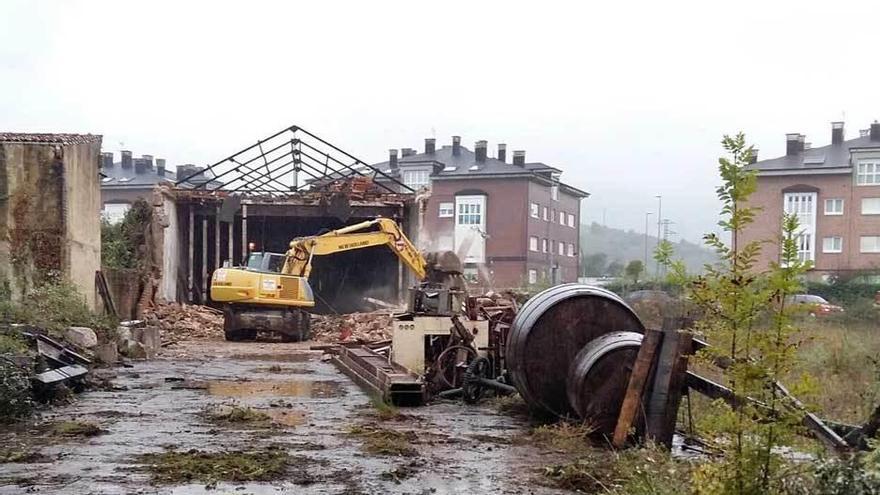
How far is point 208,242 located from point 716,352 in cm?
2923

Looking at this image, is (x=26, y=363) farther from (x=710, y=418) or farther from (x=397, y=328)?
(x=710, y=418)

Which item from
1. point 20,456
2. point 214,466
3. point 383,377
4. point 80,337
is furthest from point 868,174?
point 20,456

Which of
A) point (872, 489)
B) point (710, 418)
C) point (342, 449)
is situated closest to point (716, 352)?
point (710, 418)

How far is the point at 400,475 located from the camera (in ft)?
25.3

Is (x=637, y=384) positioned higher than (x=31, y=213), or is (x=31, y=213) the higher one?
(x=31, y=213)

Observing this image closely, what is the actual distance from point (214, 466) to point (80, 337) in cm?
931

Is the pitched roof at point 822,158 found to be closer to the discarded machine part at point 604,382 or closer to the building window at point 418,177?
the building window at point 418,177

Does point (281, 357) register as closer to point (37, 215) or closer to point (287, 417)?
point (37, 215)

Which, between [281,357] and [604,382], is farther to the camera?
[281,357]

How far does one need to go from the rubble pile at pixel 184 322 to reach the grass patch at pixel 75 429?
13.8 m

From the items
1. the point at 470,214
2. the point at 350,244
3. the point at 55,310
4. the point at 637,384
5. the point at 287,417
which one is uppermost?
the point at 470,214

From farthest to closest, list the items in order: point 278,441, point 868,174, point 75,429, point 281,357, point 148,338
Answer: point 868,174, point 281,357, point 148,338, point 75,429, point 278,441

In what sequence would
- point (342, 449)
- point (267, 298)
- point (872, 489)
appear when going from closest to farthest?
1. point (872, 489)
2. point (342, 449)
3. point (267, 298)

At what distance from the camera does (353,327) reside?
2639 centimetres
